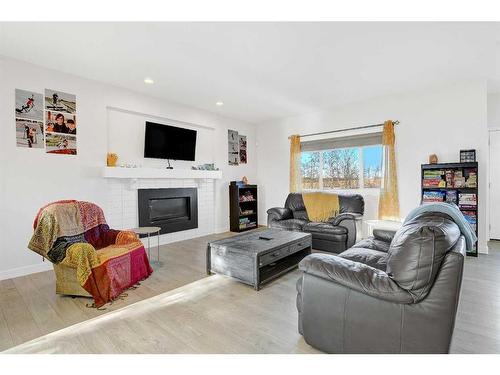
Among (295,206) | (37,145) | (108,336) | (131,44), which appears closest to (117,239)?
(108,336)

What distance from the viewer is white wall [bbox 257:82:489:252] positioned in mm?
3914

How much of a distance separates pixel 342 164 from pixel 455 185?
6.20ft

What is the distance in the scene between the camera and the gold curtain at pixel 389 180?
14.9 feet

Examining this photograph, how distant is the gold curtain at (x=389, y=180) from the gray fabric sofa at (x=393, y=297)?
3.11 m

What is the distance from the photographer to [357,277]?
4.95ft

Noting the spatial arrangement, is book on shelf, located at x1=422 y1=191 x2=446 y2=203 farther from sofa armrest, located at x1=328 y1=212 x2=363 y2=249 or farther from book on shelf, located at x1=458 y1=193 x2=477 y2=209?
sofa armrest, located at x1=328 y1=212 x2=363 y2=249

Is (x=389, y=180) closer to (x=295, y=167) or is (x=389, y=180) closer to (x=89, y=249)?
(x=295, y=167)

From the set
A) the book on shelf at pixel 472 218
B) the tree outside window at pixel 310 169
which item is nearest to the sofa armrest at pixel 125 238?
the tree outside window at pixel 310 169

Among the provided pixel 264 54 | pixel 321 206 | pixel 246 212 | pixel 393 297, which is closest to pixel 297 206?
pixel 321 206

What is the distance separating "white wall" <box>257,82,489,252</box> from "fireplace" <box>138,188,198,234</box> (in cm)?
298

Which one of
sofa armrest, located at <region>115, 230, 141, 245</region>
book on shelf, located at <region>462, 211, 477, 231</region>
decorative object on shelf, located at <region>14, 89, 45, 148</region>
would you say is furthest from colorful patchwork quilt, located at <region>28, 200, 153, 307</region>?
book on shelf, located at <region>462, 211, 477, 231</region>

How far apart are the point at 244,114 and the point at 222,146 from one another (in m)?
0.86

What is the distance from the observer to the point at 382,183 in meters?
4.68

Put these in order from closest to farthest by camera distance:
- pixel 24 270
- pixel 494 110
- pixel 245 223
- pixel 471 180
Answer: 1. pixel 24 270
2. pixel 471 180
3. pixel 494 110
4. pixel 245 223
